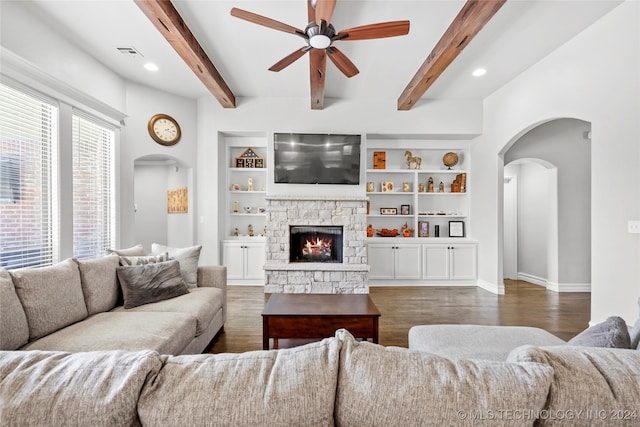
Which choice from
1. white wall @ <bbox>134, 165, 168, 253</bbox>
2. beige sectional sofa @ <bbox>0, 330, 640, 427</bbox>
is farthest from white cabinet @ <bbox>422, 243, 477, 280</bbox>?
white wall @ <bbox>134, 165, 168, 253</bbox>

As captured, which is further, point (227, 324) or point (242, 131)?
point (242, 131)

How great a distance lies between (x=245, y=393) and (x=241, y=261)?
4356 mm

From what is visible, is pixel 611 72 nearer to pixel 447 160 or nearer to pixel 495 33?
pixel 495 33

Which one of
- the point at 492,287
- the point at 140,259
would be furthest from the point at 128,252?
the point at 492,287

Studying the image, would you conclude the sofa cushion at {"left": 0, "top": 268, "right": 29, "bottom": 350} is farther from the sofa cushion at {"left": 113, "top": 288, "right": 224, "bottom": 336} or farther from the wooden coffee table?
the wooden coffee table

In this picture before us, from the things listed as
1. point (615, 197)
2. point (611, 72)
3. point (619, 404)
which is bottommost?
point (619, 404)

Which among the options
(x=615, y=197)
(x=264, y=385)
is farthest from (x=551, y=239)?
(x=264, y=385)

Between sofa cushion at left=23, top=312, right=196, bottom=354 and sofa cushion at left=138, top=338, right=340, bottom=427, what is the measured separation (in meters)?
1.26

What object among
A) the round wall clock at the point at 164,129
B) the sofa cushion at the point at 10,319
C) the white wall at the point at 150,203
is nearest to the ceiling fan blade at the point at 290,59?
the round wall clock at the point at 164,129

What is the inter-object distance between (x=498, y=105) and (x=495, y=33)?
1.72 meters

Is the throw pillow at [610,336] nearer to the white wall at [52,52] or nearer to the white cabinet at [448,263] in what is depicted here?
the white cabinet at [448,263]

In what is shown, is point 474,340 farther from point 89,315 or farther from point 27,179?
point 27,179

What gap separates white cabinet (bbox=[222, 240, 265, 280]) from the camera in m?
4.82

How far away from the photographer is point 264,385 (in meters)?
0.64
